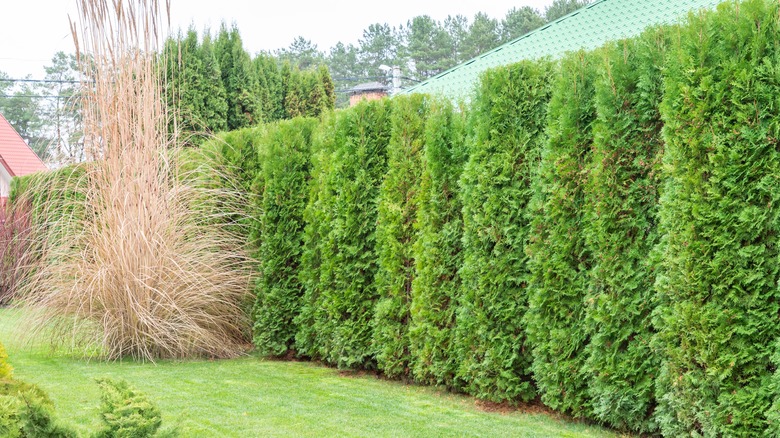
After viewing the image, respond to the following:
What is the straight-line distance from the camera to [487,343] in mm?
5090

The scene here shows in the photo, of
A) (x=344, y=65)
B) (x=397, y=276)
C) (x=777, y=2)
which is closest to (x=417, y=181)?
(x=397, y=276)

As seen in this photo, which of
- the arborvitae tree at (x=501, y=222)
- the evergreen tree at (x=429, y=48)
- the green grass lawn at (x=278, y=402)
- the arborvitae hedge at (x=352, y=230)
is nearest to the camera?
the green grass lawn at (x=278, y=402)

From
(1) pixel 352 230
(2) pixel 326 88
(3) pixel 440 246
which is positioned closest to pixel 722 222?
(3) pixel 440 246

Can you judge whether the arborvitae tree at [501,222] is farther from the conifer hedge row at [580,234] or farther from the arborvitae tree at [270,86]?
the arborvitae tree at [270,86]

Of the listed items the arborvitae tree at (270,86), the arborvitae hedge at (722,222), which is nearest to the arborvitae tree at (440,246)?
the arborvitae hedge at (722,222)

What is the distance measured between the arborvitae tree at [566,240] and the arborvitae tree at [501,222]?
24 centimetres

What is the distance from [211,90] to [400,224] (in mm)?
7035

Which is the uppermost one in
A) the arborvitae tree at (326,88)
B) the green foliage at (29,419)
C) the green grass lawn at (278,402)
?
the arborvitae tree at (326,88)

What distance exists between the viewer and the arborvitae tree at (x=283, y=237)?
7246mm

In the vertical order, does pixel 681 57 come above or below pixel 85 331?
above

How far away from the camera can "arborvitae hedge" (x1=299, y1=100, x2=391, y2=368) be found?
6316 millimetres

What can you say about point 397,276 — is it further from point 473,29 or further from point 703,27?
point 473,29

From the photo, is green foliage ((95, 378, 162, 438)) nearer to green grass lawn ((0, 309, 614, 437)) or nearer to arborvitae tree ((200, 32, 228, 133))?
green grass lawn ((0, 309, 614, 437))

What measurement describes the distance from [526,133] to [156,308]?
12.4 ft
